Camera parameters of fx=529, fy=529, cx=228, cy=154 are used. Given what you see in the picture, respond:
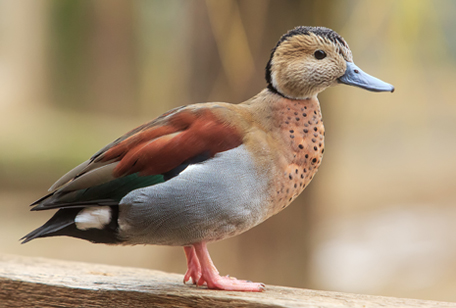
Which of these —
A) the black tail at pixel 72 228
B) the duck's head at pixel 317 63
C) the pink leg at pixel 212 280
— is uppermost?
the duck's head at pixel 317 63

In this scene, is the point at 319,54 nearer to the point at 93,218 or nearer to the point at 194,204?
the point at 194,204

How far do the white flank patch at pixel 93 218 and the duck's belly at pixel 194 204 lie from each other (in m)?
0.04

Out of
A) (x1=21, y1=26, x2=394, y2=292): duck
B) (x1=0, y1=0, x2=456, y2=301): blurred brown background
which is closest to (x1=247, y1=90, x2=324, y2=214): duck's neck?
(x1=21, y1=26, x2=394, y2=292): duck

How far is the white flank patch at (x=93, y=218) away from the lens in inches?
60.4

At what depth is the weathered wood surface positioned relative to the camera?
5.03ft

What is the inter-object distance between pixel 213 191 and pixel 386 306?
599mm

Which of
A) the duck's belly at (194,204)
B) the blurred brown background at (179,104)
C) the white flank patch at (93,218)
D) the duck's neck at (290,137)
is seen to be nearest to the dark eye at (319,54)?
the duck's neck at (290,137)

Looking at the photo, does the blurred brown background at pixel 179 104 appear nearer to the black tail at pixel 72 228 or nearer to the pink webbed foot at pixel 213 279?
the pink webbed foot at pixel 213 279

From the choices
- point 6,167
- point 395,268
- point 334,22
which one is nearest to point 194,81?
point 334,22

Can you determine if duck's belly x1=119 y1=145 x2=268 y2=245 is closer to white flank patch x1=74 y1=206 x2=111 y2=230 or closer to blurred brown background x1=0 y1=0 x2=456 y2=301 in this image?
white flank patch x1=74 y1=206 x2=111 y2=230

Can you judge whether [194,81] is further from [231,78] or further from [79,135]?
[79,135]

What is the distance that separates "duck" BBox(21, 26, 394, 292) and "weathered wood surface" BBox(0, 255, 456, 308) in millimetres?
124

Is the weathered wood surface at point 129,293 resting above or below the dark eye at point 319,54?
below

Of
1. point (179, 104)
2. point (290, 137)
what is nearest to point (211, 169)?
point (290, 137)
